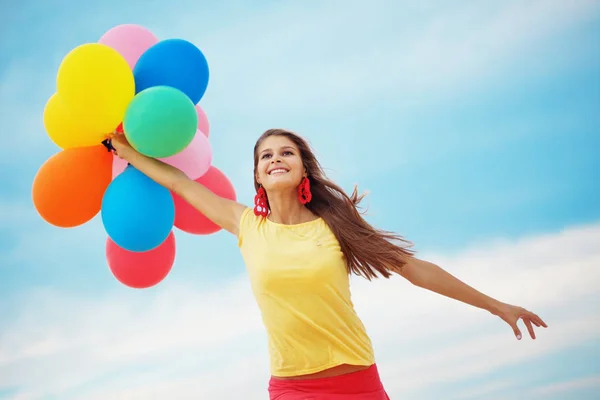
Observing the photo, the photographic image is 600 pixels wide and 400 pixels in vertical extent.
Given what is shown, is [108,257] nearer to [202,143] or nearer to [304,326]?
[202,143]

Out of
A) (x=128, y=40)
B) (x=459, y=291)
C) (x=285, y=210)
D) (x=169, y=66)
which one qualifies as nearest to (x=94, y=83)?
(x=169, y=66)

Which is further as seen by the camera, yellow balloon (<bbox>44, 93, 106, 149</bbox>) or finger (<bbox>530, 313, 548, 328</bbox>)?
finger (<bbox>530, 313, 548, 328</bbox>)

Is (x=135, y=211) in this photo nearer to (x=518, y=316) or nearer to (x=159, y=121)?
(x=159, y=121)

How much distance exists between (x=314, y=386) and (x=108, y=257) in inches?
53.1

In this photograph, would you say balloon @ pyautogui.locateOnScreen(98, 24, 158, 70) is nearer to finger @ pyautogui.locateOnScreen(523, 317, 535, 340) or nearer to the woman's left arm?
the woman's left arm

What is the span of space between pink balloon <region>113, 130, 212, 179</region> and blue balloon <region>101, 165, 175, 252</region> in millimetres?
152

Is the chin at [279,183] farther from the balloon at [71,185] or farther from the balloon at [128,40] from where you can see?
the balloon at [128,40]

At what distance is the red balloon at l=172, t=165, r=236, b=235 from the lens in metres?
3.63

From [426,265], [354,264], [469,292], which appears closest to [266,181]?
[354,264]

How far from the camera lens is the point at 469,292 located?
11.5 ft

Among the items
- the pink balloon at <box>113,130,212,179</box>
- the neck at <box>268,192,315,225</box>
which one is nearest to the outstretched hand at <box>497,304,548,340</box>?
the neck at <box>268,192,315,225</box>

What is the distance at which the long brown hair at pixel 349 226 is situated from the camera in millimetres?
3422

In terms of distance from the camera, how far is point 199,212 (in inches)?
142

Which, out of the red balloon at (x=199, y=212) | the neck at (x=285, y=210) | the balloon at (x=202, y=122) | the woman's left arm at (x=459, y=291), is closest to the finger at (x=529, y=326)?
the woman's left arm at (x=459, y=291)
